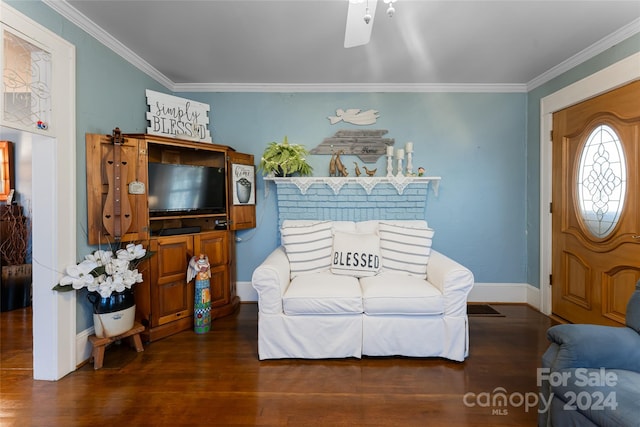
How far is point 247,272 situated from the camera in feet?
11.1

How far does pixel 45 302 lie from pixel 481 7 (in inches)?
135

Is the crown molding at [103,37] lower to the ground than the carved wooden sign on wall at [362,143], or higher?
higher

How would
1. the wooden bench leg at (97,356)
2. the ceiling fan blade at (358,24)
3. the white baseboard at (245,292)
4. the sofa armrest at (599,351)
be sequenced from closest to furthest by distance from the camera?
the sofa armrest at (599,351) < the ceiling fan blade at (358,24) < the wooden bench leg at (97,356) < the white baseboard at (245,292)

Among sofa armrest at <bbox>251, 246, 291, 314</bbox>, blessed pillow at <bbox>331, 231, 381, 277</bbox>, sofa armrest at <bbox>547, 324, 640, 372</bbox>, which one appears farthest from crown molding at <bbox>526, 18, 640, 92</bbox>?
sofa armrest at <bbox>251, 246, 291, 314</bbox>

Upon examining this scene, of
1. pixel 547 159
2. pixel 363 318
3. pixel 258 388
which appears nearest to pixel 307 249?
pixel 363 318

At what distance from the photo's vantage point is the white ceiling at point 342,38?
6.49ft

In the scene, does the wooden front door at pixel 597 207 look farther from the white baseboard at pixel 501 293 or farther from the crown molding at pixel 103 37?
the crown molding at pixel 103 37

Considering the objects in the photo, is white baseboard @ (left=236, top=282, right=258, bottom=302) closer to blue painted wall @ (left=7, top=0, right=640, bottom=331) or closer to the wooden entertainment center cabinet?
the wooden entertainment center cabinet

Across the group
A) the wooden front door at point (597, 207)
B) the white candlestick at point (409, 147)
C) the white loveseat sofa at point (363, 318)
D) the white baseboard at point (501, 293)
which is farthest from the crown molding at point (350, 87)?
the white baseboard at point (501, 293)

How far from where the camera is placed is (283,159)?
3029 mm

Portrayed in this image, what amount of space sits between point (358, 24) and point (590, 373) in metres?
2.35

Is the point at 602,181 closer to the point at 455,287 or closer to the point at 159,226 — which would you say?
the point at 455,287

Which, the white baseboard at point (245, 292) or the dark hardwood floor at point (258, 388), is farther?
the white baseboard at point (245, 292)

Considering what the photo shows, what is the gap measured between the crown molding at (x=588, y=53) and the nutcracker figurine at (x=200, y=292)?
145 inches
